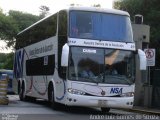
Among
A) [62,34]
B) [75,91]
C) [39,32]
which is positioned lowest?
[75,91]

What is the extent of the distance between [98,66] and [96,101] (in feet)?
4.38

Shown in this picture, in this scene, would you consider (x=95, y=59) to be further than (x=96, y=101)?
Yes

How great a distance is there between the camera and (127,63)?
61.6 ft

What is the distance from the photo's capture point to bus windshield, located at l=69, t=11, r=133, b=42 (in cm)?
1869

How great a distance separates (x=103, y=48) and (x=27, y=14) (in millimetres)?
55635

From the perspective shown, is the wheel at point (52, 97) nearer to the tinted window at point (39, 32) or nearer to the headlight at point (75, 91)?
the tinted window at point (39, 32)

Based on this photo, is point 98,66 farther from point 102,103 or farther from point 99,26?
point 99,26

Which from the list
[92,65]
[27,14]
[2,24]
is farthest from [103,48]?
[27,14]

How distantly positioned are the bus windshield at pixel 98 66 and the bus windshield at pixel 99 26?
57cm

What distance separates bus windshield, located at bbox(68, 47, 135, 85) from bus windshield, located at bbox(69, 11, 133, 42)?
57 centimetres

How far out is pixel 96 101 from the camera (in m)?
18.2

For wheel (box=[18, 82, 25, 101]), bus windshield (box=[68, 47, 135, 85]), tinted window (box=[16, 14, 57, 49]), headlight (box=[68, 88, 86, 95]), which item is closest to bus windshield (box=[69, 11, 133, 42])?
bus windshield (box=[68, 47, 135, 85])

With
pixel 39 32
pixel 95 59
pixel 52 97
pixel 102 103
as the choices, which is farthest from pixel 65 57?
pixel 39 32

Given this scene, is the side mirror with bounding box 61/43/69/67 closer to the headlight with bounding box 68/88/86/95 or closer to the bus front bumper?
the headlight with bounding box 68/88/86/95
